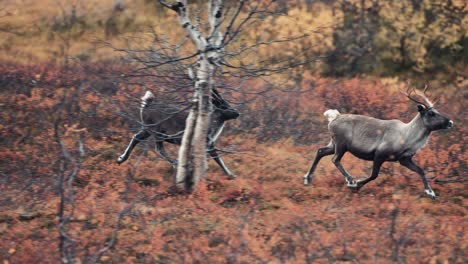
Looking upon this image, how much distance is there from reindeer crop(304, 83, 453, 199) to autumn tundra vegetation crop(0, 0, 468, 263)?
0.04m

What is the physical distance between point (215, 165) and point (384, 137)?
365cm

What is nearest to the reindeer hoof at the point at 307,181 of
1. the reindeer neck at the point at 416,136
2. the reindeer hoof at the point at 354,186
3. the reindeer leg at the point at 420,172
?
the reindeer hoof at the point at 354,186

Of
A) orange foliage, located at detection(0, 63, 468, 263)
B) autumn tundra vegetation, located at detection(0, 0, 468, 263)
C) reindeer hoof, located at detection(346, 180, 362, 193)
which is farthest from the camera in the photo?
reindeer hoof, located at detection(346, 180, 362, 193)

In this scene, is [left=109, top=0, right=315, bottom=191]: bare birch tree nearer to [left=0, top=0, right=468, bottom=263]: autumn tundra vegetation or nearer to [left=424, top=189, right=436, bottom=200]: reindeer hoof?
[left=0, top=0, right=468, bottom=263]: autumn tundra vegetation

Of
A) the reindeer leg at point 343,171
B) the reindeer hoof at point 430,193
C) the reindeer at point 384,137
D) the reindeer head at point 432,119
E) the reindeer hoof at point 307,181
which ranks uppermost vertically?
the reindeer head at point 432,119

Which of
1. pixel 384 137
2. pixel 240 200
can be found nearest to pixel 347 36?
pixel 384 137

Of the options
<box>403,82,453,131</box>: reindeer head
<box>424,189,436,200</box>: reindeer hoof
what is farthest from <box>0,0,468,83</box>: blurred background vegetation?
<box>424,189,436,200</box>: reindeer hoof

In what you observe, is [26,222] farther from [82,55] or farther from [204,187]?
[82,55]

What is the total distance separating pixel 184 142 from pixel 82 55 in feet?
40.3

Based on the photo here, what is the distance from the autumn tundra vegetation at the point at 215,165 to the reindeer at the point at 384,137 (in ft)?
0.12

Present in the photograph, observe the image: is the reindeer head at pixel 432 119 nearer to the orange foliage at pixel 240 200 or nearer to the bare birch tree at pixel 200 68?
the orange foliage at pixel 240 200

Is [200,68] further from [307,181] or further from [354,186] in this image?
[354,186]

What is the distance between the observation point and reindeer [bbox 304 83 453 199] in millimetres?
11250

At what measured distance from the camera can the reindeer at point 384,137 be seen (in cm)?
1125
